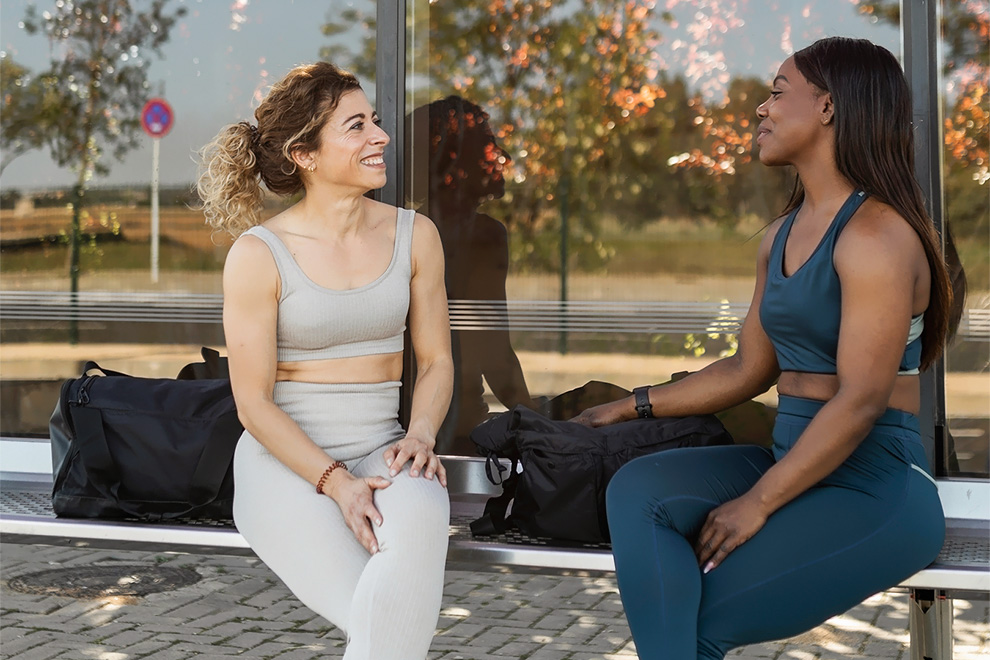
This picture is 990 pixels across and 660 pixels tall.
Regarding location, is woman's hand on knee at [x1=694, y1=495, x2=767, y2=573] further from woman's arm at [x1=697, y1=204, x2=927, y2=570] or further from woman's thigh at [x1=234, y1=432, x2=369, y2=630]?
woman's thigh at [x1=234, y1=432, x2=369, y2=630]

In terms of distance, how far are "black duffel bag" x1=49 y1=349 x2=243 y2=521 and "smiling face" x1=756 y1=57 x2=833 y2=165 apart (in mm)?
1638

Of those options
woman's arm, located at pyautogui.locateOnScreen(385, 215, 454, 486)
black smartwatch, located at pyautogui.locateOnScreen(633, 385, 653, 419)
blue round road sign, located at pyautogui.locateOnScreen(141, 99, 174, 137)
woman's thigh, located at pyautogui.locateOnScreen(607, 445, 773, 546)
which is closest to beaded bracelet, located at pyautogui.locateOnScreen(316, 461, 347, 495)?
woman's arm, located at pyautogui.locateOnScreen(385, 215, 454, 486)

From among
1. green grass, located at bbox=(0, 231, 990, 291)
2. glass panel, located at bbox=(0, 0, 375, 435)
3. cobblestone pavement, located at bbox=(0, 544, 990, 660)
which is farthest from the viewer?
glass panel, located at bbox=(0, 0, 375, 435)

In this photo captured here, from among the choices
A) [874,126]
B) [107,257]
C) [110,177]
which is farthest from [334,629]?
[874,126]

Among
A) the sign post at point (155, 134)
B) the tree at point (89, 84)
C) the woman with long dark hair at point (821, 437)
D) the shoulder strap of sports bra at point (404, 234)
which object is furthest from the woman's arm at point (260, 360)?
the tree at point (89, 84)

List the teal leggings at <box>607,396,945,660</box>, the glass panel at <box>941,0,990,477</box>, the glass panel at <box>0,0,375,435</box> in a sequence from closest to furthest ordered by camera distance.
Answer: the teal leggings at <box>607,396,945,660</box> < the glass panel at <box>941,0,990,477</box> < the glass panel at <box>0,0,375,435</box>

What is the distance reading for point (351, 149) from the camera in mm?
2988

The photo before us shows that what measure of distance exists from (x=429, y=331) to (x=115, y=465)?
100cm

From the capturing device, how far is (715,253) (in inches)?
158

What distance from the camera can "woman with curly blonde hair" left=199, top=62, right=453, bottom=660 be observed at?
2701 mm

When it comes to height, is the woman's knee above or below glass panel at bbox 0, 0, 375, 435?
below

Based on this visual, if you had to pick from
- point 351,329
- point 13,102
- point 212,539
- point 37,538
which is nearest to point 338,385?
point 351,329

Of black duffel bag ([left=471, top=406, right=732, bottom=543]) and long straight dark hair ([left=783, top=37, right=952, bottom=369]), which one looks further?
black duffel bag ([left=471, top=406, right=732, bottom=543])

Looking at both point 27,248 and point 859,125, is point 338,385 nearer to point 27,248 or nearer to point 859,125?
point 859,125
